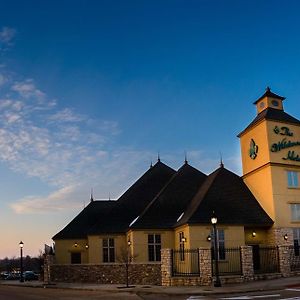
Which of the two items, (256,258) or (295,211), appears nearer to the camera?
(256,258)

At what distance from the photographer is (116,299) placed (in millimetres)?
22016

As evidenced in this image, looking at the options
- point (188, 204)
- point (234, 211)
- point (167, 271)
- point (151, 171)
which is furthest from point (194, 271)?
point (151, 171)

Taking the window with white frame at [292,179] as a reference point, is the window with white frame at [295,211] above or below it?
below

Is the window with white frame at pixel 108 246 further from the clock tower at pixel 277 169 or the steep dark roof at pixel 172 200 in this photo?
the clock tower at pixel 277 169

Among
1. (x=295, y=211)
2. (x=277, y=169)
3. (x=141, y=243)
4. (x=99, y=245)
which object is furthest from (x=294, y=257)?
(x=99, y=245)

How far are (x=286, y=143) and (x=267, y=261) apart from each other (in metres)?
8.69

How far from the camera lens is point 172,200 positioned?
127 feet

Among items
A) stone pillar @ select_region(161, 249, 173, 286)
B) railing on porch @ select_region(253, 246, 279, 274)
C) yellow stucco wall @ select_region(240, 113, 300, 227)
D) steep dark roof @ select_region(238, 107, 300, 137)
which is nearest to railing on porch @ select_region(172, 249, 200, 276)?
stone pillar @ select_region(161, 249, 173, 286)

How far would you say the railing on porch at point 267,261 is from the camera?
30.5 meters

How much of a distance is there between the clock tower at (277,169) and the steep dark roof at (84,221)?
1651 cm

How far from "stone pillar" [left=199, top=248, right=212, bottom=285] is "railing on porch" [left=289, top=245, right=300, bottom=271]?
6.84 metres

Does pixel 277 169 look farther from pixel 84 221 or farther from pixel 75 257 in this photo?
pixel 75 257

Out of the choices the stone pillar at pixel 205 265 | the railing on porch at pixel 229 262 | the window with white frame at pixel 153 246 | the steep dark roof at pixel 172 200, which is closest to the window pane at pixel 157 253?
the window with white frame at pixel 153 246

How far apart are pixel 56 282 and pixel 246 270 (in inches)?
675
